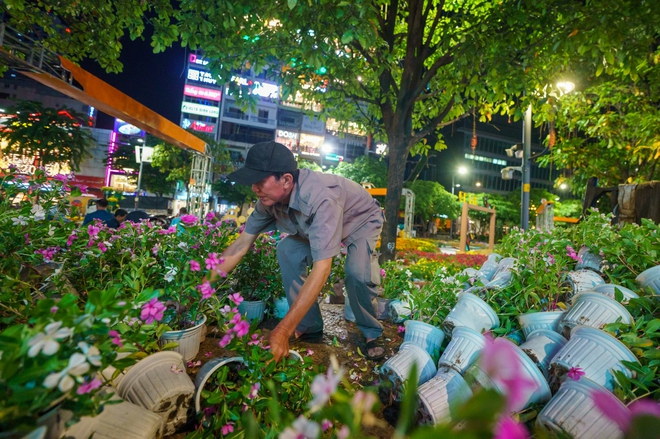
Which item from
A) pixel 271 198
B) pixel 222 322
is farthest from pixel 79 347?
pixel 271 198

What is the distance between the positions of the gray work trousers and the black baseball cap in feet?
2.72

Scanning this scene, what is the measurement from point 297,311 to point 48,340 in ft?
3.98

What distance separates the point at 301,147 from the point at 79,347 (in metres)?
45.7

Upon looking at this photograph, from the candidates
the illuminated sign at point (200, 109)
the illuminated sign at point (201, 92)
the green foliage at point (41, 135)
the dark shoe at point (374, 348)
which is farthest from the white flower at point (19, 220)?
the illuminated sign at point (201, 92)

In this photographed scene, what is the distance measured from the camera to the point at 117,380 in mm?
1563

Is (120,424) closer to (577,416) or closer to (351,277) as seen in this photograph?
(577,416)

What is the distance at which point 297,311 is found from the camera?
5.91 ft

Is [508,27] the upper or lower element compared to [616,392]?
upper

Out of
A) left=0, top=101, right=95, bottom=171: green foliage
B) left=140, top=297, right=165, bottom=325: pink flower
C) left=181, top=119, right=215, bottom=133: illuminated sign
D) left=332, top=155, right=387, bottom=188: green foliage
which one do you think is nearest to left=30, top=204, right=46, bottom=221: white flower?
left=140, top=297, right=165, bottom=325: pink flower

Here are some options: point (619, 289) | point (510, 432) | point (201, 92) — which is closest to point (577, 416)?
point (619, 289)

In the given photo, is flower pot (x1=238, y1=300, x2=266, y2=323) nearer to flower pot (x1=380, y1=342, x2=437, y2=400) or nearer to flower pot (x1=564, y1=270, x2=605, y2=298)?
flower pot (x1=380, y1=342, x2=437, y2=400)

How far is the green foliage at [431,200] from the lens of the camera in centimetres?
3197

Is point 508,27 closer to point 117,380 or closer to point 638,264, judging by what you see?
point 638,264

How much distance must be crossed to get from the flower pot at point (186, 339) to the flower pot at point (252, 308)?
797 mm
